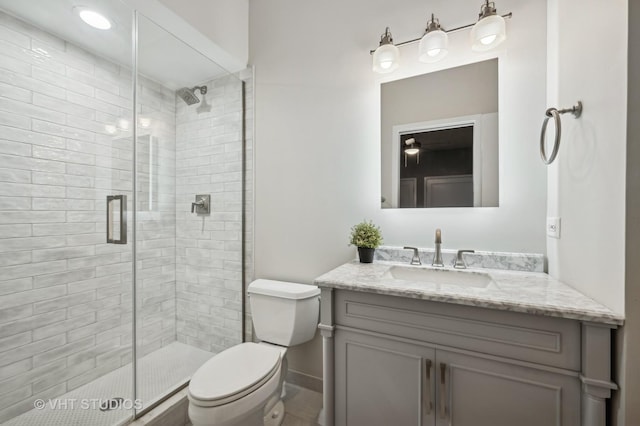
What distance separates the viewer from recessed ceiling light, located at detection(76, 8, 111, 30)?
1541 millimetres

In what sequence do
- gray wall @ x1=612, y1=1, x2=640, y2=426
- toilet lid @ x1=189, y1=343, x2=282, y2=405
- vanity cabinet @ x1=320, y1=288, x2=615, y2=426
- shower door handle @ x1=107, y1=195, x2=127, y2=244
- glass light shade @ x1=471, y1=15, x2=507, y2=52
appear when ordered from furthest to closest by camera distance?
shower door handle @ x1=107, y1=195, x2=127, y2=244, glass light shade @ x1=471, y1=15, x2=507, y2=52, toilet lid @ x1=189, y1=343, x2=282, y2=405, vanity cabinet @ x1=320, y1=288, x2=615, y2=426, gray wall @ x1=612, y1=1, x2=640, y2=426

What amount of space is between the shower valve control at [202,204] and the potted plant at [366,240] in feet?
3.93

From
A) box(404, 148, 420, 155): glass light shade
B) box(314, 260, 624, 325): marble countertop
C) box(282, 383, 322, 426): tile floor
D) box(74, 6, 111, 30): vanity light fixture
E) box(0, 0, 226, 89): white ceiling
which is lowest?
box(282, 383, 322, 426): tile floor

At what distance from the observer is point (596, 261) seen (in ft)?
2.97

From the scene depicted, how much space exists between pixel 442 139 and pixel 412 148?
164 mm

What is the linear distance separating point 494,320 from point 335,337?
630 mm

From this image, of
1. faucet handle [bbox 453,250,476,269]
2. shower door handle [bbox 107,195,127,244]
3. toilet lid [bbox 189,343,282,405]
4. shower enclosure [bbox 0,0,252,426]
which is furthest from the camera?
shower door handle [bbox 107,195,127,244]

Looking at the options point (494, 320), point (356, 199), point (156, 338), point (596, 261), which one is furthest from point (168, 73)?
point (596, 261)

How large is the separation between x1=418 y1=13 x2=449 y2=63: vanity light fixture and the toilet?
1471 mm

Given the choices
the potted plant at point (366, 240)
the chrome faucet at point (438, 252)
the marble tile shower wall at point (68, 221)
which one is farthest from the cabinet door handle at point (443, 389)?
A: the marble tile shower wall at point (68, 221)

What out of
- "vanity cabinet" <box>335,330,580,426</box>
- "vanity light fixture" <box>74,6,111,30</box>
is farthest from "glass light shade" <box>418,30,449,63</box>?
"vanity light fixture" <box>74,6,111,30</box>

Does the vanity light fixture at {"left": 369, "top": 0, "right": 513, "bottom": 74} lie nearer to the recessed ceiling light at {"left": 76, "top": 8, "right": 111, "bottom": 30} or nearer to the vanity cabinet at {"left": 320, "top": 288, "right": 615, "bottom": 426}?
the vanity cabinet at {"left": 320, "top": 288, "right": 615, "bottom": 426}

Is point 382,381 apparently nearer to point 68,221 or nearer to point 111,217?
point 111,217

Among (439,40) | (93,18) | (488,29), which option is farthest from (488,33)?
(93,18)
